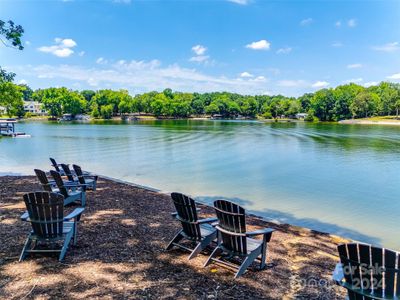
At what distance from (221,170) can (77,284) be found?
13687mm

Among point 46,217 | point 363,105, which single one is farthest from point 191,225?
point 363,105

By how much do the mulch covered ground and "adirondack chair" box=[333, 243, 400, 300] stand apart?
1.03m

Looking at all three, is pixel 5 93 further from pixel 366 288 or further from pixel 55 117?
pixel 55 117

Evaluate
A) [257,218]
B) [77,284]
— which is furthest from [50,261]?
[257,218]

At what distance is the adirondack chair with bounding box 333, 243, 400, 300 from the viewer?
9.89ft

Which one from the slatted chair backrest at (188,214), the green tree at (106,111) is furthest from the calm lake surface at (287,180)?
the green tree at (106,111)

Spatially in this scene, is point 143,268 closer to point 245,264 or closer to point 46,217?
point 245,264

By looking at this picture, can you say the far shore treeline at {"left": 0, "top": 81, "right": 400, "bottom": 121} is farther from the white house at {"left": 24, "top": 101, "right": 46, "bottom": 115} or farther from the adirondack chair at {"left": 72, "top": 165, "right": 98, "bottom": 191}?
the adirondack chair at {"left": 72, "top": 165, "right": 98, "bottom": 191}

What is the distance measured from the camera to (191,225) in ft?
16.4

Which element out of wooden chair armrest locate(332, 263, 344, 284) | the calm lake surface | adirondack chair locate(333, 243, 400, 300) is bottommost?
the calm lake surface

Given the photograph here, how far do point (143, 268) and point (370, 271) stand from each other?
111 inches

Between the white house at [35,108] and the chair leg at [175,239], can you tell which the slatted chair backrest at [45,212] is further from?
the white house at [35,108]

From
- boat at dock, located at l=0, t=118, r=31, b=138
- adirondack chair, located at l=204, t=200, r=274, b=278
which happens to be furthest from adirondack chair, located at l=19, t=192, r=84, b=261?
boat at dock, located at l=0, t=118, r=31, b=138

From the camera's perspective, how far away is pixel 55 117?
126 meters
